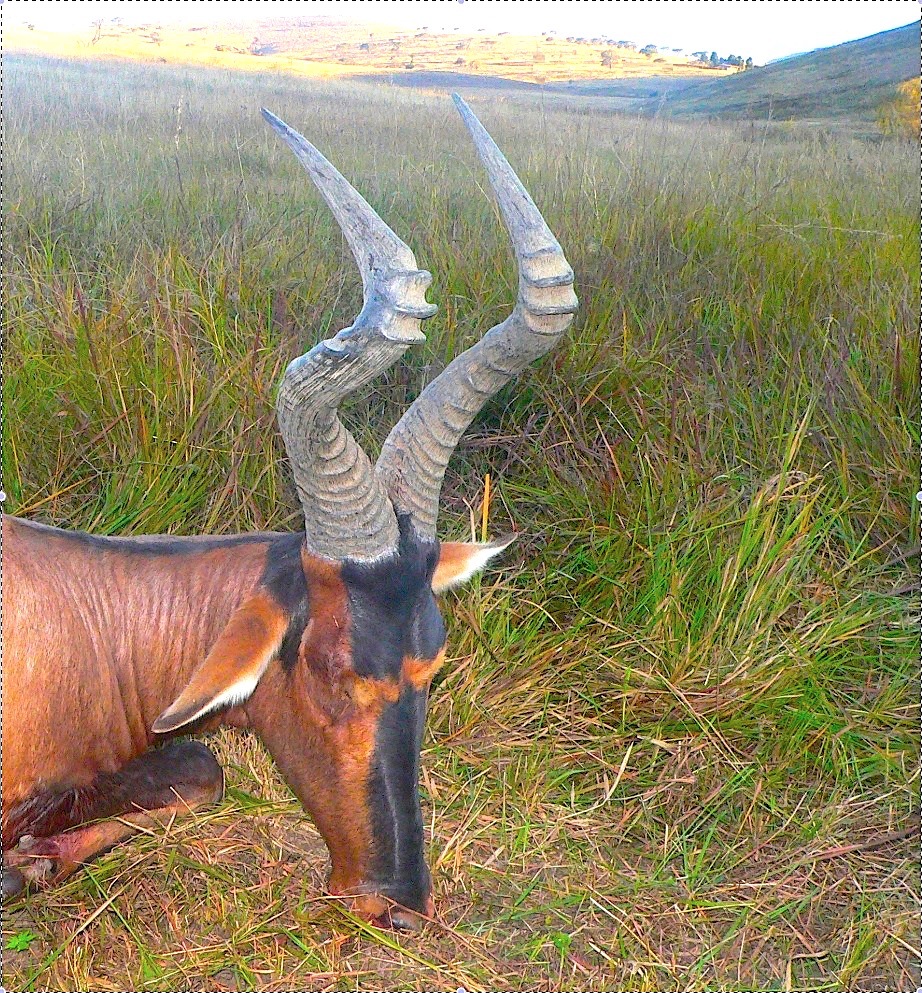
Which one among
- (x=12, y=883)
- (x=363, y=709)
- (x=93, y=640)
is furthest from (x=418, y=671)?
(x=12, y=883)

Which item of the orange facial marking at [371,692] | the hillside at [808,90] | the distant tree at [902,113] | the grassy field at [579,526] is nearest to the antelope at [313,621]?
the orange facial marking at [371,692]

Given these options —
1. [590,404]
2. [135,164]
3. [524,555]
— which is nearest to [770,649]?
[524,555]

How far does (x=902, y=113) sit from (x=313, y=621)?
274 inches

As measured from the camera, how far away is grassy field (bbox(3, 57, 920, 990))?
354 centimetres

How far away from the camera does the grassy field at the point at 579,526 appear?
11.6 ft

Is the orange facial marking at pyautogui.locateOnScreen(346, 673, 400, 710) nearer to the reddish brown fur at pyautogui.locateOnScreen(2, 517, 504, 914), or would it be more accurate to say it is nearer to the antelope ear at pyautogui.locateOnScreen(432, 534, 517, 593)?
the reddish brown fur at pyautogui.locateOnScreen(2, 517, 504, 914)

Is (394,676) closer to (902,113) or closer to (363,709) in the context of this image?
(363,709)

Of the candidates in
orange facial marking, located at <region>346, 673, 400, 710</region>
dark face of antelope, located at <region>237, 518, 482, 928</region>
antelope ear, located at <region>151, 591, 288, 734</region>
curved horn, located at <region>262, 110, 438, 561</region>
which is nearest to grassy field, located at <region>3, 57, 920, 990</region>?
dark face of antelope, located at <region>237, 518, 482, 928</region>

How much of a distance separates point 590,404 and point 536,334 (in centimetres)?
184

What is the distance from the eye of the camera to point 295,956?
3.40 m

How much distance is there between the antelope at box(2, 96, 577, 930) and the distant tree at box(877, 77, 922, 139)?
5.79m

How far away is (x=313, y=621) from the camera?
3.23m

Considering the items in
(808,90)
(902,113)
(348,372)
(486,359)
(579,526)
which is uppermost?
(808,90)

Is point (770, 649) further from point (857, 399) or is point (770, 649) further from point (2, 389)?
point (2, 389)
